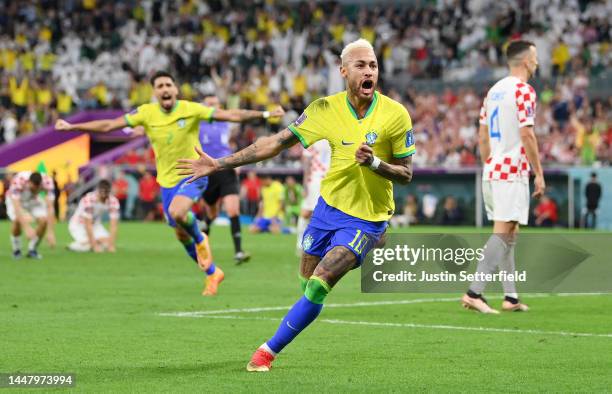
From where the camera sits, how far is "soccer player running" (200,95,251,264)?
20.2m

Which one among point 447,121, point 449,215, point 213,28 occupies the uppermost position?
point 213,28

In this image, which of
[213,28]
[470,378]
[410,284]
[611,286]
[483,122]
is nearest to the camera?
[470,378]

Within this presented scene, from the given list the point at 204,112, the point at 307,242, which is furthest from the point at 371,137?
the point at 204,112

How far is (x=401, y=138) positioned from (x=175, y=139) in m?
6.97

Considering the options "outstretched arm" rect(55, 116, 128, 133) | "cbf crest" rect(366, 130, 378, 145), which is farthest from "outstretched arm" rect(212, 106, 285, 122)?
"cbf crest" rect(366, 130, 378, 145)

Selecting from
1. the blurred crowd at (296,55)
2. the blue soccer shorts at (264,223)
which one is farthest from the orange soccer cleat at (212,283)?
the blurred crowd at (296,55)

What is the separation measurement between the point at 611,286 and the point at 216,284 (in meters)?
4.57

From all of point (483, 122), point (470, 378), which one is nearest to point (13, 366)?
point (470, 378)

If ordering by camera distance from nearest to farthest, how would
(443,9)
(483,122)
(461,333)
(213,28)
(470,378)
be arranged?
(470,378), (461,333), (483,122), (443,9), (213,28)

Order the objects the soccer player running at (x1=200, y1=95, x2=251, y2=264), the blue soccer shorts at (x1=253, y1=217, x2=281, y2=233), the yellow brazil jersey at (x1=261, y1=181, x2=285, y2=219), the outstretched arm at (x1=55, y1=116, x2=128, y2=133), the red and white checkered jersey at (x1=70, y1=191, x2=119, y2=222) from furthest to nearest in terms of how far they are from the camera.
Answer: the yellow brazil jersey at (x1=261, y1=181, x2=285, y2=219), the blue soccer shorts at (x1=253, y1=217, x2=281, y2=233), the red and white checkered jersey at (x1=70, y1=191, x2=119, y2=222), the soccer player running at (x1=200, y1=95, x2=251, y2=264), the outstretched arm at (x1=55, y1=116, x2=128, y2=133)

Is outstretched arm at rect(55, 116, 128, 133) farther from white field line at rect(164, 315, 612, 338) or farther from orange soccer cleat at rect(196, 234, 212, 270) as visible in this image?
white field line at rect(164, 315, 612, 338)

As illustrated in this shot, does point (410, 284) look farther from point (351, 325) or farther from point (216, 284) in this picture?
point (216, 284)

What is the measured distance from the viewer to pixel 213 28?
44031mm

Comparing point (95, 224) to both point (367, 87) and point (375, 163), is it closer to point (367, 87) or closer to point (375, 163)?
point (367, 87)
